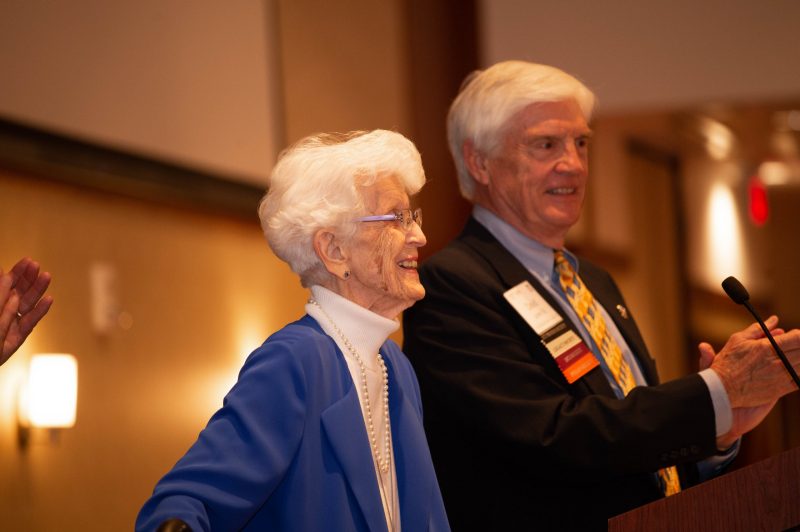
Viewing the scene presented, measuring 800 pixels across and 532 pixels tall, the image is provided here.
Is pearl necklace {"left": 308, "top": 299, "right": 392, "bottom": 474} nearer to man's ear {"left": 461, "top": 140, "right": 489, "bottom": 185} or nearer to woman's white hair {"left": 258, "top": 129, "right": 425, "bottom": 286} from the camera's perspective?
Answer: woman's white hair {"left": 258, "top": 129, "right": 425, "bottom": 286}

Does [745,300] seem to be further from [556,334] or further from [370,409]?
[370,409]

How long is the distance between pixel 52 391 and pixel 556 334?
269 centimetres

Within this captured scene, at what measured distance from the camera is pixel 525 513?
2506 millimetres

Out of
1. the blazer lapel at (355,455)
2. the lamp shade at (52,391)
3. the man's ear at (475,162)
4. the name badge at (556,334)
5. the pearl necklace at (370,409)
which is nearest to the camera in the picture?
the blazer lapel at (355,455)

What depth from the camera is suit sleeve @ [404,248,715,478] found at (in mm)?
2373

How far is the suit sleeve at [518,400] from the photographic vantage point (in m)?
2.37

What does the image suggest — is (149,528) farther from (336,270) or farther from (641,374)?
(641,374)

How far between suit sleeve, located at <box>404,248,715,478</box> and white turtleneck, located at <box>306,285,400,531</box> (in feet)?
1.20

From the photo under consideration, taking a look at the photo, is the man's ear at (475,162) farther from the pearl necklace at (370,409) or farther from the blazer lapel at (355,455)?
the blazer lapel at (355,455)

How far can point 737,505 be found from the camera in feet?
6.33

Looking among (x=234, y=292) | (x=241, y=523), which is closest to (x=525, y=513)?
(x=241, y=523)

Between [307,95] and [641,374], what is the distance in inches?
144

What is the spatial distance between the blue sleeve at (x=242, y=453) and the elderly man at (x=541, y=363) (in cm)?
62

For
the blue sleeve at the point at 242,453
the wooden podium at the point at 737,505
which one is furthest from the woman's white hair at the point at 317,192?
the wooden podium at the point at 737,505
